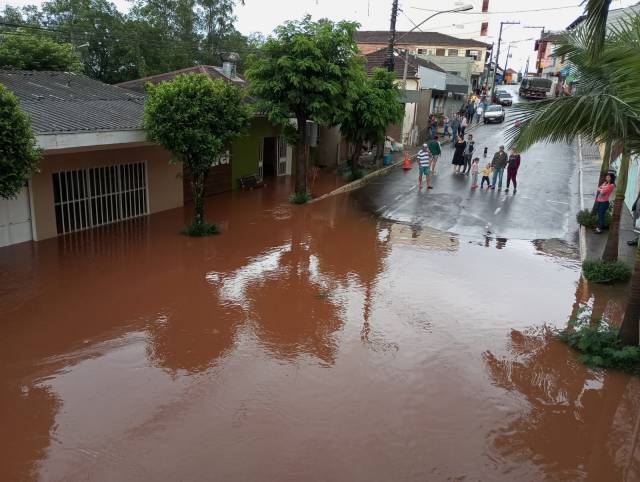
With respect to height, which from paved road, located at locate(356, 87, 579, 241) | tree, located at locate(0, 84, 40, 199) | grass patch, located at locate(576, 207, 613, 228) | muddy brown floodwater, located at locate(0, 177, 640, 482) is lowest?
muddy brown floodwater, located at locate(0, 177, 640, 482)

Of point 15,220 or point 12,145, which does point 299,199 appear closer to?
point 15,220

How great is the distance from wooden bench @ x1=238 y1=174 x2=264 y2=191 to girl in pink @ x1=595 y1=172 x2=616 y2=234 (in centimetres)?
1176

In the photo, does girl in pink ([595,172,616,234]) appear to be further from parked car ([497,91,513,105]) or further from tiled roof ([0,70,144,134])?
parked car ([497,91,513,105])

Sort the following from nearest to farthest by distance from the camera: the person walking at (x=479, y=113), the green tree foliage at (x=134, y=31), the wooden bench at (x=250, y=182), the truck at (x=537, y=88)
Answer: the wooden bench at (x=250, y=182)
the green tree foliage at (x=134, y=31)
the person walking at (x=479, y=113)
the truck at (x=537, y=88)

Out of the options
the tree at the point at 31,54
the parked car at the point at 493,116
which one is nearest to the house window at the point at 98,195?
the tree at the point at 31,54

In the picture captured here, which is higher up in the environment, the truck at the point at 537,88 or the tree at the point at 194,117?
the truck at the point at 537,88

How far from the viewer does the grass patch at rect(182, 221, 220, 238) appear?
543 inches

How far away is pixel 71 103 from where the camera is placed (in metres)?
13.9

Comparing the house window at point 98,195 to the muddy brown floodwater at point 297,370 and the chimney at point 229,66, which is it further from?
the chimney at point 229,66

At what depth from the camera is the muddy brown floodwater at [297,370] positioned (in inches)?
223

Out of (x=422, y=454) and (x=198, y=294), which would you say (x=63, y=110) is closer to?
(x=198, y=294)

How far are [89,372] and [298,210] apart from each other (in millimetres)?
10667

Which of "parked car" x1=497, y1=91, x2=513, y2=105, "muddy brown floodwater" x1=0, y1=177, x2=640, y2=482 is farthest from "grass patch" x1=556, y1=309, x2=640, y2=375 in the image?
"parked car" x1=497, y1=91, x2=513, y2=105

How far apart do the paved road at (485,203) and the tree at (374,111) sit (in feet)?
6.95
